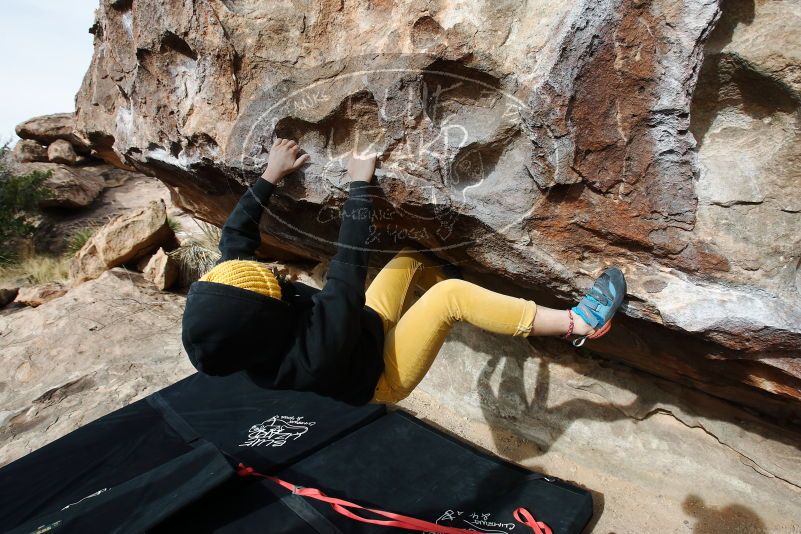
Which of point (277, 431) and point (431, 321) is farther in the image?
point (277, 431)

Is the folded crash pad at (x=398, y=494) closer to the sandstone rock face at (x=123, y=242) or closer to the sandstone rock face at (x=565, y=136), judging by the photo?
the sandstone rock face at (x=565, y=136)

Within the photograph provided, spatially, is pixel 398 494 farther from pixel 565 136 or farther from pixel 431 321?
pixel 565 136

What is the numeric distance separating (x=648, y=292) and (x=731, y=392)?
27.6 inches

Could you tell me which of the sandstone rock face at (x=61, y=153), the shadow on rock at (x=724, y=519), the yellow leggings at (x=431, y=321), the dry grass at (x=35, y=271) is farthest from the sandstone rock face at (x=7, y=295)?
the shadow on rock at (x=724, y=519)

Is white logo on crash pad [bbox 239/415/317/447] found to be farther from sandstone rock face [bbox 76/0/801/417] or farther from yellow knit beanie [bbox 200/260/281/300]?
yellow knit beanie [bbox 200/260/281/300]

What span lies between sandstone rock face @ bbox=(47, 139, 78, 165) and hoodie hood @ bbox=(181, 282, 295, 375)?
8.60 meters

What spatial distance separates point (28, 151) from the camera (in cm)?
810

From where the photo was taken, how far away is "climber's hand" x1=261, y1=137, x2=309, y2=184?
1.88 metres

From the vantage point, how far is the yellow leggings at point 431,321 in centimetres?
167

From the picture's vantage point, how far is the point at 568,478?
2.34 metres

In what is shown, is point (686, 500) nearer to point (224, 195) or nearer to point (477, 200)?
point (477, 200)

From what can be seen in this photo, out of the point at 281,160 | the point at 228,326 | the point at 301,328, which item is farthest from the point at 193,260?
the point at 228,326

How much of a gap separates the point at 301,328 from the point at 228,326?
26 cm

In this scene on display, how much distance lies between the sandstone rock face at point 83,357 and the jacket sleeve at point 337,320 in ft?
7.24
